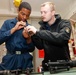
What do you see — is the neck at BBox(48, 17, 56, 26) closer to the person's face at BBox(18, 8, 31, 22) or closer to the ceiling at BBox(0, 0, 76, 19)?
the person's face at BBox(18, 8, 31, 22)

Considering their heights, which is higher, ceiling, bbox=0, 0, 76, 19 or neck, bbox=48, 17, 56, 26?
ceiling, bbox=0, 0, 76, 19

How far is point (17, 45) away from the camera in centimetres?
141

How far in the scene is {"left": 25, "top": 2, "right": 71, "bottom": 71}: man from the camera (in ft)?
4.23

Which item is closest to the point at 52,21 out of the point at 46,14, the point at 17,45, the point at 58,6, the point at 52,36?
the point at 46,14

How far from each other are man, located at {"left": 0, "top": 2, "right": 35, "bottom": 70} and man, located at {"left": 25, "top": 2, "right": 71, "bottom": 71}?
82 mm

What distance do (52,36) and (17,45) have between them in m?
0.30

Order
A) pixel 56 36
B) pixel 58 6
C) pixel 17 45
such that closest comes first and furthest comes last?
pixel 56 36
pixel 17 45
pixel 58 6

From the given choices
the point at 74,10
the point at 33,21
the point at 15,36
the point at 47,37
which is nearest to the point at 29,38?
the point at 15,36

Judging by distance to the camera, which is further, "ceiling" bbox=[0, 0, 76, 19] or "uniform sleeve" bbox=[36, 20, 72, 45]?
"ceiling" bbox=[0, 0, 76, 19]

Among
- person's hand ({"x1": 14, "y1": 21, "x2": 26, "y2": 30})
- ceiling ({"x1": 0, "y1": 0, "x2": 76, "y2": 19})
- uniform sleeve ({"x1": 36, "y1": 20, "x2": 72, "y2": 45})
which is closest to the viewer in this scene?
uniform sleeve ({"x1": 36, "y1": 20, "x2": 72, "y2": 45})

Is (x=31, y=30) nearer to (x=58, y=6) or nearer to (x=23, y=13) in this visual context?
(x=23, y=13)

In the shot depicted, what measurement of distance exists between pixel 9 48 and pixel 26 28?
0.74 feet

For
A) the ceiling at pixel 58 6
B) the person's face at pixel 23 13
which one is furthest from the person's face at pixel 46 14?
the ceiling at pixel 58 6

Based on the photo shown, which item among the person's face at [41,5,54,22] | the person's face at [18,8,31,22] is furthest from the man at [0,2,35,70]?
the person's face at [41,5,54,22]
